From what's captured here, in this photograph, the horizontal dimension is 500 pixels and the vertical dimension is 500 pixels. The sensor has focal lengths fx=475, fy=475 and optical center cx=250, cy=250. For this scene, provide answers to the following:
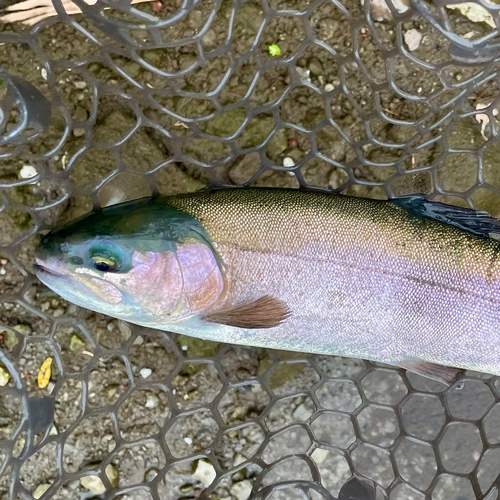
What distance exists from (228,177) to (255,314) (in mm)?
641

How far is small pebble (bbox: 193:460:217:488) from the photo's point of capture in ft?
A: 7.23

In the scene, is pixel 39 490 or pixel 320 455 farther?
pixel 320 455

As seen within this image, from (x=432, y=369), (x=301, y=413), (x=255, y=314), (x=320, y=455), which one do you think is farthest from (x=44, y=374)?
(x=432, y=369)

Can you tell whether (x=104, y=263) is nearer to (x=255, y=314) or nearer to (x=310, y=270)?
(x=255, y=314)

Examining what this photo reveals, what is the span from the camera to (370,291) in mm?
1692

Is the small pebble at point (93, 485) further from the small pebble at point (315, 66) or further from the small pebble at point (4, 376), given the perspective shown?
the small pebble at point (315, 66)

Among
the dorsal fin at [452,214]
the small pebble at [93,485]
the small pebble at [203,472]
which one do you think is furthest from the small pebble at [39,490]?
the dorsal fin at [452,214]

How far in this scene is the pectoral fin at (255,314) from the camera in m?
1.66

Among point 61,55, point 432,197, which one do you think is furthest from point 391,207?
point 61,55

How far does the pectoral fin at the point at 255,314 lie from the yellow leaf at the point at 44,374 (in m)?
0.85

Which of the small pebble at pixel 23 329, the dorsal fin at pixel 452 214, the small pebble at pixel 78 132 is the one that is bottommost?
the small pebble at pixel 23 329

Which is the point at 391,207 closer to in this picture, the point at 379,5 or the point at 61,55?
the point at 379,5

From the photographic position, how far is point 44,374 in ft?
6.76

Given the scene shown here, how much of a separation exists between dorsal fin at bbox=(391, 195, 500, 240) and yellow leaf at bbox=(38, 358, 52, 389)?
160cm
